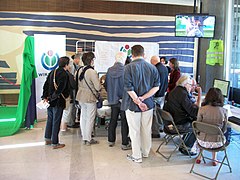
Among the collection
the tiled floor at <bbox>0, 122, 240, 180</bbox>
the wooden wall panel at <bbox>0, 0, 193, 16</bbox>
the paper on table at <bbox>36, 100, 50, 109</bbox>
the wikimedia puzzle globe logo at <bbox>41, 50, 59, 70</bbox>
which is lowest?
the tiled floor at <bbox>0, 122, 240, 180</bbox>

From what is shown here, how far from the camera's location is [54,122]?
395 cm

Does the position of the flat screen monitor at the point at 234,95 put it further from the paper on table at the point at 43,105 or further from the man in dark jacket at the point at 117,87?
the paper on table at the point at 43,105

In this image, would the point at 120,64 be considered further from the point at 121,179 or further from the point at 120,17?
the point at 120,17

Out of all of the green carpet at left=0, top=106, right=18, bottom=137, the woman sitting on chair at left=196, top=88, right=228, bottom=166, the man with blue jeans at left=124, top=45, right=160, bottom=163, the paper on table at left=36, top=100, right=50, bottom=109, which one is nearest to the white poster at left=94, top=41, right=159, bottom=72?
the green carpet at left=0, top=106, right=18, bottom=137

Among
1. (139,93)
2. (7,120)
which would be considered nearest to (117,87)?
(139,93)

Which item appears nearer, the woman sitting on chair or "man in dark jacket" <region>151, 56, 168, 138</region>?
the woman sitting on chair

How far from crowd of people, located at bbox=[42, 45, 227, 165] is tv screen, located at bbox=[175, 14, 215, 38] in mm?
1020

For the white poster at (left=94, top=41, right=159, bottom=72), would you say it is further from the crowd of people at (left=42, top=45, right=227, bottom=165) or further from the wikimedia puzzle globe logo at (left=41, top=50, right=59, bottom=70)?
the crowd of people at (left=42, top=45, right=227, bottom=165)

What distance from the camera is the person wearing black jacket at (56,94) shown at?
12.5 feet

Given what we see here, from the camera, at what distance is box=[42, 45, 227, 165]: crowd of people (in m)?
3.29

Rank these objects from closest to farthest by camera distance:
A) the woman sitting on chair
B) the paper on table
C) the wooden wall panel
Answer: the woman sitting on chair, the paper on table, the wooden wall panel

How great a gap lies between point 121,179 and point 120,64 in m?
1.61

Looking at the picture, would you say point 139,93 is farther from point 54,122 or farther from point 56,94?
point 54,122

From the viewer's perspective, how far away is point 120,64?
383 cm
